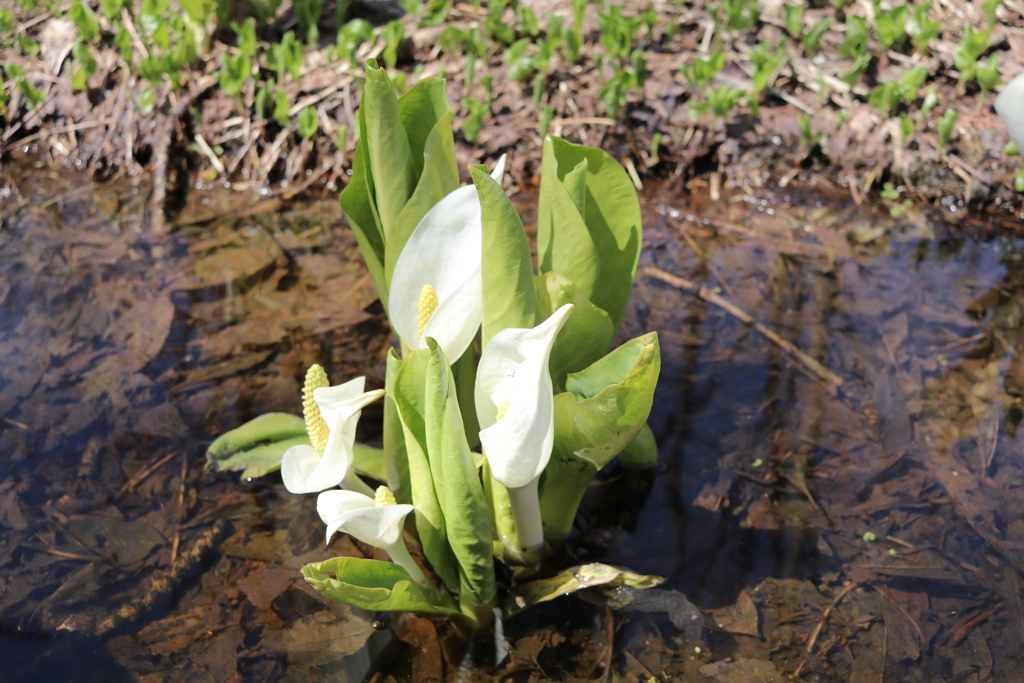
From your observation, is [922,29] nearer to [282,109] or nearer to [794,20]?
[794,20]

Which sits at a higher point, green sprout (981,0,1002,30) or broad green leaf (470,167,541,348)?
broad green leaf (470,167,541,348)

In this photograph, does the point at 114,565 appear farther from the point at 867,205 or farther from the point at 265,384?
the point at 867,205

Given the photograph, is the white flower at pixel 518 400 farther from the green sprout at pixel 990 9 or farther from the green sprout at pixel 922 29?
→ the green sprout at pixel 990 9

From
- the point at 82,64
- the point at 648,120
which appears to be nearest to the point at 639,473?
the point at 648,120

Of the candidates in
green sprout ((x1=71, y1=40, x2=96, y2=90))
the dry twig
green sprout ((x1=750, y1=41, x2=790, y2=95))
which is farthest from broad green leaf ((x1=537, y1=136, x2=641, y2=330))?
green sprout ((x1=71, y1=40, x2=96, y2=90))

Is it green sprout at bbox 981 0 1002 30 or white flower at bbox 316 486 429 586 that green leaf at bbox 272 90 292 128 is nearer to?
white flower at bbox 316 486 429 586

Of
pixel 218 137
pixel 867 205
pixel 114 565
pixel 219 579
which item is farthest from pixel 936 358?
pixel 218 137
